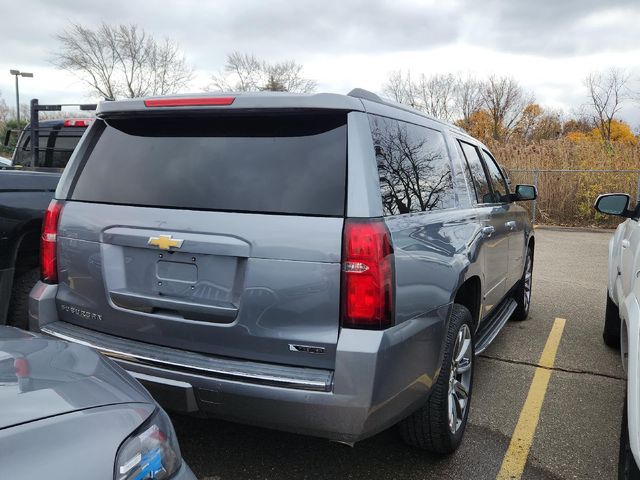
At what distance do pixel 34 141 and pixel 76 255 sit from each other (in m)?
6.85

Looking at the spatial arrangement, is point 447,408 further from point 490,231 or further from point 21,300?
point 21,300

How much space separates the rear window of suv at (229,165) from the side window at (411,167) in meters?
0.24

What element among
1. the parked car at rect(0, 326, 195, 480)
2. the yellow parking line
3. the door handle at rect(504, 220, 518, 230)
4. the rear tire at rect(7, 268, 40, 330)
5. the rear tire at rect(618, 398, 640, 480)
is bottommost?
the yellow parking line

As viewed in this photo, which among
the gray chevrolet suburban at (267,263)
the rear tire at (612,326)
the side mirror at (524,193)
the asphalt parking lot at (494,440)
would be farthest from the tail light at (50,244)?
the rear tire at (612,326)

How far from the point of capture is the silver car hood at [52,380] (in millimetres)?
1324

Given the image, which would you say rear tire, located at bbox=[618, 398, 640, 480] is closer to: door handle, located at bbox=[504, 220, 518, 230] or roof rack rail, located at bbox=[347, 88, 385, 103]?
roof rack rail, located at bbox=[347, 88, 385, 103]

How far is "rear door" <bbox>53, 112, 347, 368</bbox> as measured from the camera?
2.19 m

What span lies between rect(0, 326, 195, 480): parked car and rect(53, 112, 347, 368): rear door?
23.9 inches

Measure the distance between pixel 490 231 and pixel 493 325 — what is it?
2.98 ft

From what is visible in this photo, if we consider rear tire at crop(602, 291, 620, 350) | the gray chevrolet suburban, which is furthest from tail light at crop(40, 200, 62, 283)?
rear tire at crop(602, 291, 620, 350)

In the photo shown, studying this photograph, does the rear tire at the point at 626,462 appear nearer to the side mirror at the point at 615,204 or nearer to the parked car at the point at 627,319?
the parked car at the point at 627,319

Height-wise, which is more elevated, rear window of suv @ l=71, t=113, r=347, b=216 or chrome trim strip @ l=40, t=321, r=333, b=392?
rear window of suv @ l=71, t=113, r=347, b=216

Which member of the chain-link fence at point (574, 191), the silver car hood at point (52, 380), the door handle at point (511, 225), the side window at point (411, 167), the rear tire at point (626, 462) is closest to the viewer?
the silver car hood at point (52, 380)

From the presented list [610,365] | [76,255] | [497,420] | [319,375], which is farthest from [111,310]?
[610,365]
